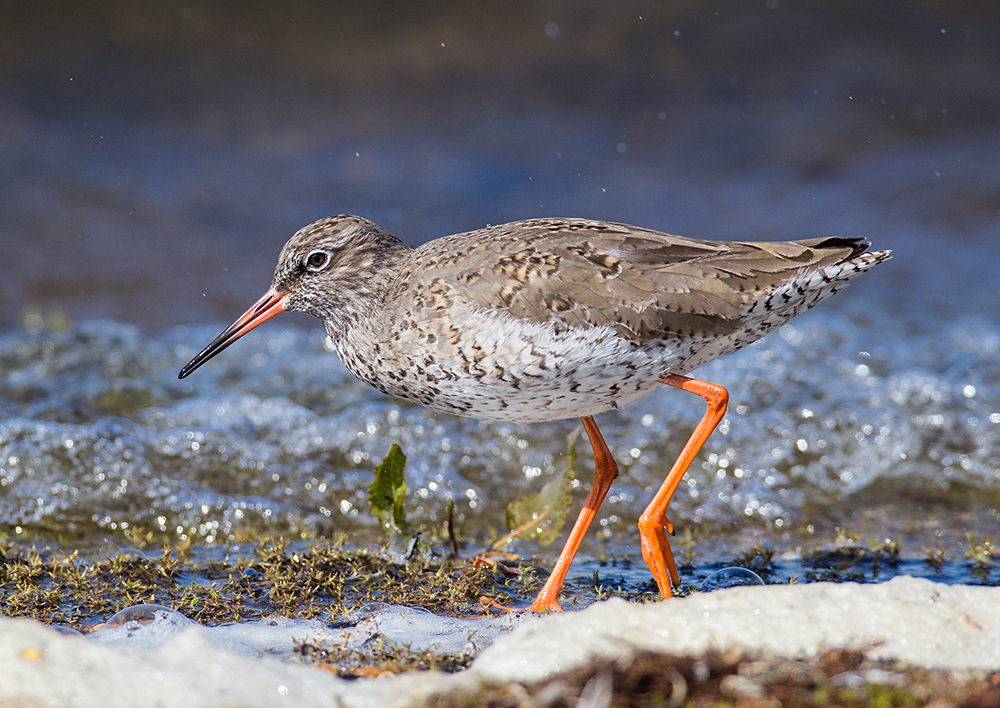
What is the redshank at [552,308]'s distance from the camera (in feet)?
15.5

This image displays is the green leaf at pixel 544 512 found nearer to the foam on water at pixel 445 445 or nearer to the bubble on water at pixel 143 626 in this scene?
the foam on water at pixel 445 445

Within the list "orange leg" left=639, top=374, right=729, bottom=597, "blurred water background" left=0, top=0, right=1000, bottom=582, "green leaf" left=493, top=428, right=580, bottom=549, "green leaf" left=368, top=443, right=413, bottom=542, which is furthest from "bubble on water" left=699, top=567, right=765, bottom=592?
"green leaf" left=368, top=443, right=413, bottom=542

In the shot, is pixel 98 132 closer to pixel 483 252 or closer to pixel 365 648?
pixel 483 252

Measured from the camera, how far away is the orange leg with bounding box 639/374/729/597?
16.5 feet

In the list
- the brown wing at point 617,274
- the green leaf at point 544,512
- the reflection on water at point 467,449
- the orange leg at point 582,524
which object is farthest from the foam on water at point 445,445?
the brown wing at point 617,274

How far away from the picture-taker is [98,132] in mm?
13625

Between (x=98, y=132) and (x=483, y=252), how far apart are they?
10.6 meters

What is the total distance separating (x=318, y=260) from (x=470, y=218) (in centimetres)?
731

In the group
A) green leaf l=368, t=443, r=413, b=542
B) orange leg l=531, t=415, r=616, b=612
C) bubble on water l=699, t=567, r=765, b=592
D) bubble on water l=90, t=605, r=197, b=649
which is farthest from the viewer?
green leaf l=368, t=443, r=413, b=542

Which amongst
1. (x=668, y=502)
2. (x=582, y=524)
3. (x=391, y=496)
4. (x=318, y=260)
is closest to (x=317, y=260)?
(x=318, y=260)

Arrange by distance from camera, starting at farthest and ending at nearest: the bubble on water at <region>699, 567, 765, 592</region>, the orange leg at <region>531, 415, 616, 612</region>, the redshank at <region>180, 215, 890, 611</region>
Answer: the bubble on water at <region>699, 567, 765, 592</region>, the orange leg at <region>531, 415, 616, 612</region>, the redshank at <region>180, 215, 890, 611</region>

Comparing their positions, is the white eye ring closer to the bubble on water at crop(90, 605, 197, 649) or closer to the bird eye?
the bird eye

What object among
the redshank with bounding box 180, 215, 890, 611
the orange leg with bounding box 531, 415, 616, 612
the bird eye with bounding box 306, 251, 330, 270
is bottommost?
the orange leg with bounding box 531, 415, 616, 612

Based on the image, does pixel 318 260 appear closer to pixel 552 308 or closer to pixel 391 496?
pixel 391 496
